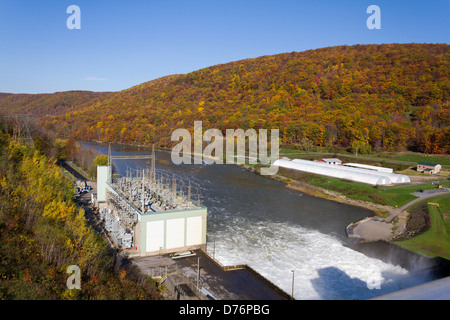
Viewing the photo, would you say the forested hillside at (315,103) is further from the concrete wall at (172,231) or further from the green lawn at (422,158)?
the concrete wall at (172,231)

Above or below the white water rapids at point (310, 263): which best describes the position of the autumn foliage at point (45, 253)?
above

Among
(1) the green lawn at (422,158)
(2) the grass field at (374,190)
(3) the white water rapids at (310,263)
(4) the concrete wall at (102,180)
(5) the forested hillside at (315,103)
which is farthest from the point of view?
(5) the forested hillside at (315,103)

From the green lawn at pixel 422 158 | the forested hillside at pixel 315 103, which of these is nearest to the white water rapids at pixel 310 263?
the green lawn at pixel 422 158

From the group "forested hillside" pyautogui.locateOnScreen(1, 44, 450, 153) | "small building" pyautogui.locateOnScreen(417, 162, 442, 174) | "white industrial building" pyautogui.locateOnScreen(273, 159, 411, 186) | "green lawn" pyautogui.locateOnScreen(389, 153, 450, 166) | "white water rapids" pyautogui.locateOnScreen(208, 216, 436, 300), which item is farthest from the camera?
"forested hillside" pyautogui.locateOnScreen(1, 44, 450, 153)

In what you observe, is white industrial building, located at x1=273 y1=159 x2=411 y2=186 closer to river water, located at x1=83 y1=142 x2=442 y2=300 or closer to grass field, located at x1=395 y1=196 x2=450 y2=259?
river water, located at x1=83 y1=142 x2=442 y2=300

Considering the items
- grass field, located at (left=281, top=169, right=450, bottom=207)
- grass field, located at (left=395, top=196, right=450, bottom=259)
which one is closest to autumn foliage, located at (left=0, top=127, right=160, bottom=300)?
grass field, located at (left=395, top=196, right=450, bottom=259)
